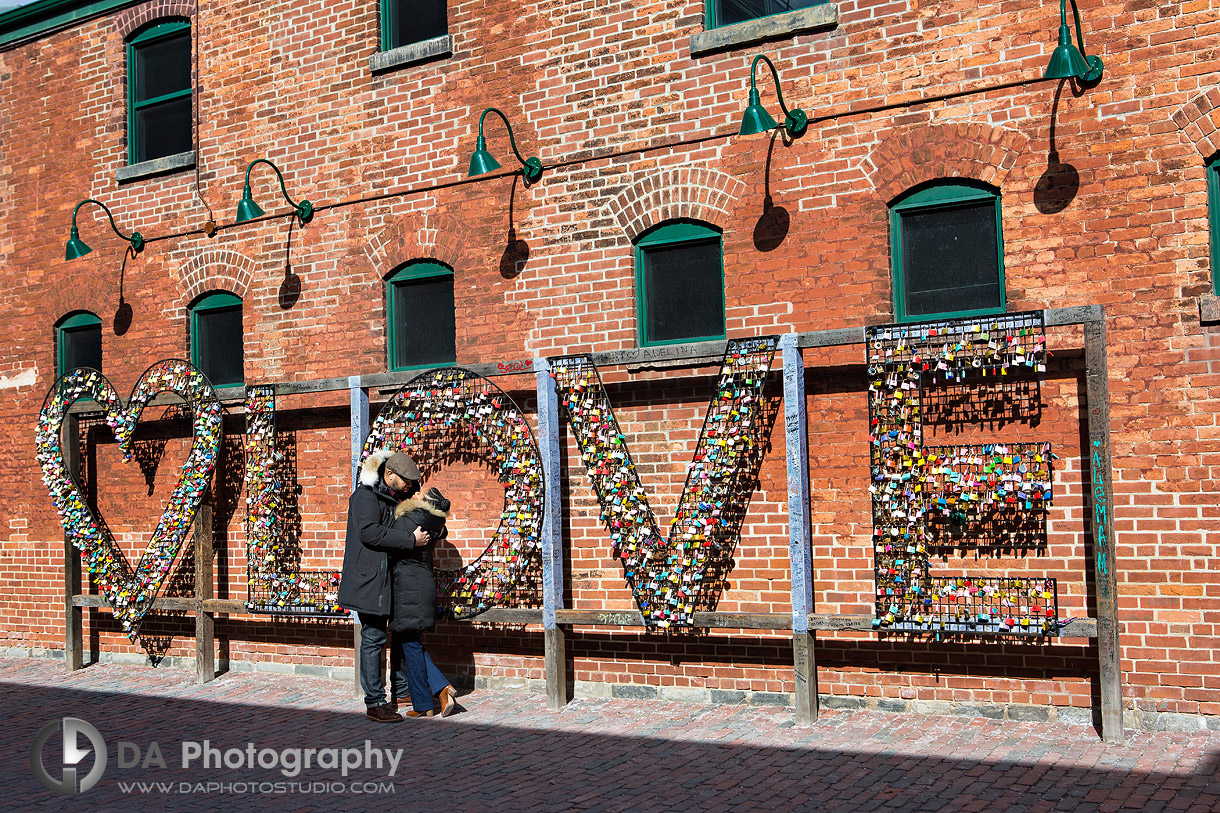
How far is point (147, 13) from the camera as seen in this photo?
39.7 ft

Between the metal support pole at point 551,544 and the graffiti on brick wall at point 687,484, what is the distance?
0.15 metres

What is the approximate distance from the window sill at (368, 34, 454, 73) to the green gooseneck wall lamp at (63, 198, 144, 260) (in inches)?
136

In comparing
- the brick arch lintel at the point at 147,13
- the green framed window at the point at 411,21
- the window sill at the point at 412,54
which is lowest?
the window sill at the point at 412,54

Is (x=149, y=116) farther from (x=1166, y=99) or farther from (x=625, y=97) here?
(x=1166, y=99)

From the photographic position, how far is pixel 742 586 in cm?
870

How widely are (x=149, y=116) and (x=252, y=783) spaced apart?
26.6 ft

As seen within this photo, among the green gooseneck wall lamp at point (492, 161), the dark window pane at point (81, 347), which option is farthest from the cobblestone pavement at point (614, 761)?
the dark window pane at point (81, 347)

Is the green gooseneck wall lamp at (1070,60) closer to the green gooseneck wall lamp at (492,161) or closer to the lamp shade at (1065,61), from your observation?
the lamp shade at (1065,61)

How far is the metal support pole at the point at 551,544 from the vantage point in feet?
29.2

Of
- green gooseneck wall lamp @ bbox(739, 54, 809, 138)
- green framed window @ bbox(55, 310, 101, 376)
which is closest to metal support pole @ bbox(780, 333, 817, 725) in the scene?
green gooseneck wall lamp @ bbox(739, 54, 809, 138)

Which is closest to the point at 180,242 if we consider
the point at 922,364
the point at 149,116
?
the point at 149,116

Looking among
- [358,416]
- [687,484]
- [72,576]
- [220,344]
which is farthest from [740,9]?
[72,576]

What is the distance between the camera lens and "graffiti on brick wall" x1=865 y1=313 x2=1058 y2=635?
7520mm

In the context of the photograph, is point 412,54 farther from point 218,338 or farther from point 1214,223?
point 1214,223
